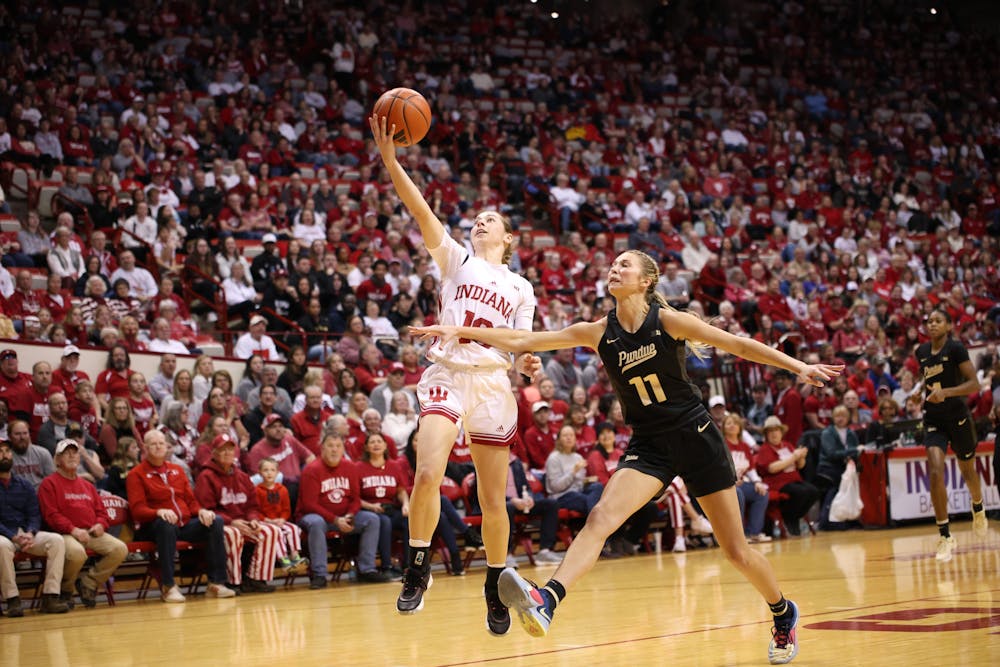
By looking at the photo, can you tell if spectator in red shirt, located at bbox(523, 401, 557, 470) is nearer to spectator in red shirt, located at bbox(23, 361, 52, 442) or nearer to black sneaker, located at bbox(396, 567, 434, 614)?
spectator in red shirt, located at bbox(23, 361, 52, 442)

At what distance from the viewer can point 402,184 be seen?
20.6 feet

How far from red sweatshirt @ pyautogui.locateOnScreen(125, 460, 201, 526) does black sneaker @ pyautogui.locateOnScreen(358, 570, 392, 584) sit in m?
1.79

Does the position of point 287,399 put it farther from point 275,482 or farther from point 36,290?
point 36,290

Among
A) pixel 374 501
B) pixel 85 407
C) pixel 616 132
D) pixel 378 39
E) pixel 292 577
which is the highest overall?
pixel 378 39

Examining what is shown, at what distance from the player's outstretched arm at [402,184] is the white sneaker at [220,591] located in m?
5.46

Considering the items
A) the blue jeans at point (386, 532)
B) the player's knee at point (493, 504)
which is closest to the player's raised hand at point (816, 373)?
the player's knee at point (493, 504)

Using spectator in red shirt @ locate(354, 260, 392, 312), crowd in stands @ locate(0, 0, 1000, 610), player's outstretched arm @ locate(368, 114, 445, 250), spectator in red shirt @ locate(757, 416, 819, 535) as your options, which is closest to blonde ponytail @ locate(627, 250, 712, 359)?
player's outstretched arm @ locate(368, 114, 445, 250)

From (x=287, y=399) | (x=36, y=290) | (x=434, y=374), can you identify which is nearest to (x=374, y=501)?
(x=287, y=399)

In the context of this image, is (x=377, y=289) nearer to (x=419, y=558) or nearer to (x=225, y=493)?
(x=225, y=493)

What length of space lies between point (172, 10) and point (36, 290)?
29.2 ft

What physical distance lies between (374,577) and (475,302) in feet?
18.9

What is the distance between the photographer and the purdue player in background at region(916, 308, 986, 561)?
1044 cm

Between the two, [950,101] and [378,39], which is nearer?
[378,39]

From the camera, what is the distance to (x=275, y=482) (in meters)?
11.4
